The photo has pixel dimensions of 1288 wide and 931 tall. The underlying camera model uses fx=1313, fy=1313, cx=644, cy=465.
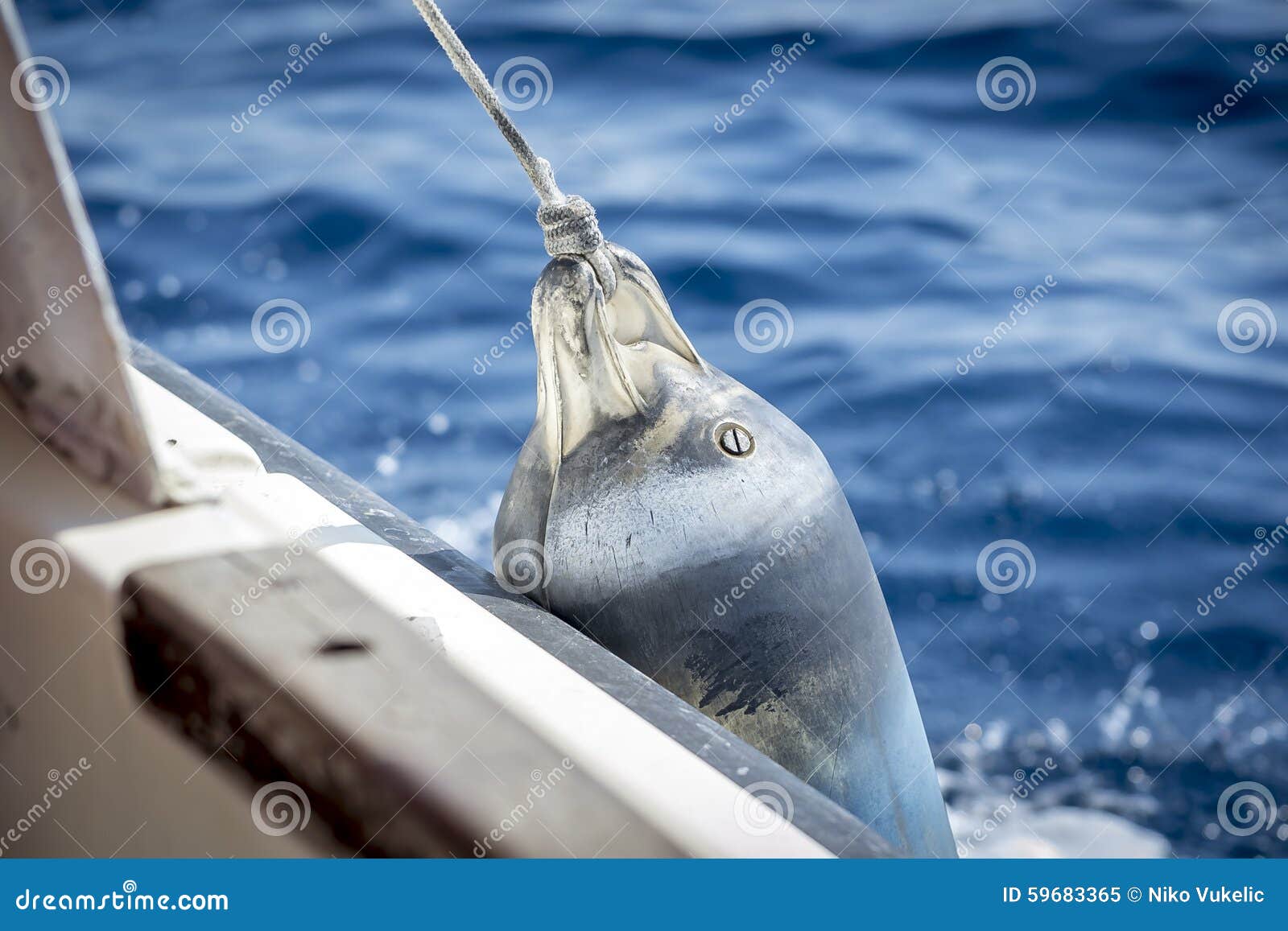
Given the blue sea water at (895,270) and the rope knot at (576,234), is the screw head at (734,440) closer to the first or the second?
the rope knot at (576,234)

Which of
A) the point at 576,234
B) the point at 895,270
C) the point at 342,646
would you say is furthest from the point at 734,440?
the point at 895,270

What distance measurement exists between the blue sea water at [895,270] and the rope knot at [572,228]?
2118 mm

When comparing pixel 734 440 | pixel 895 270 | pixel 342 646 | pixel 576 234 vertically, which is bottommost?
pixel 342 646

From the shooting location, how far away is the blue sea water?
149 inches

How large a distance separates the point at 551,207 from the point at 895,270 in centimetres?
373

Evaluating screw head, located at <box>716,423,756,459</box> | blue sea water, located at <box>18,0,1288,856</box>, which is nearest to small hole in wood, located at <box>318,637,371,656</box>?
screw head, located at <box>716,423,756,459</box>

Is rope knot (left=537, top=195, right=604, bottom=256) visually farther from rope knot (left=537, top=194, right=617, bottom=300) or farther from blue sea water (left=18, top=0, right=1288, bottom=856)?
blue sea water (left=18, top=0, right=1288, bottom=856)

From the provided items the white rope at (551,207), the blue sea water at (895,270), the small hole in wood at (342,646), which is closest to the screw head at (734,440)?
the white rope at (551,207)

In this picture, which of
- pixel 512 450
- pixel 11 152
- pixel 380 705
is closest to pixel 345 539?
pixel 380 705

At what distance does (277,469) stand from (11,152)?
576 millimetres

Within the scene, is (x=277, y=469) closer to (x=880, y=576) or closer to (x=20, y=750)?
(x=20, y=750)

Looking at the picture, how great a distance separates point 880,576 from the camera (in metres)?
4.05

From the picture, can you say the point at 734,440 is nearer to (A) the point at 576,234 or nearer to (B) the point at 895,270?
(A) the point at 576,234

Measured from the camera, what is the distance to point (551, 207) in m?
1.69
